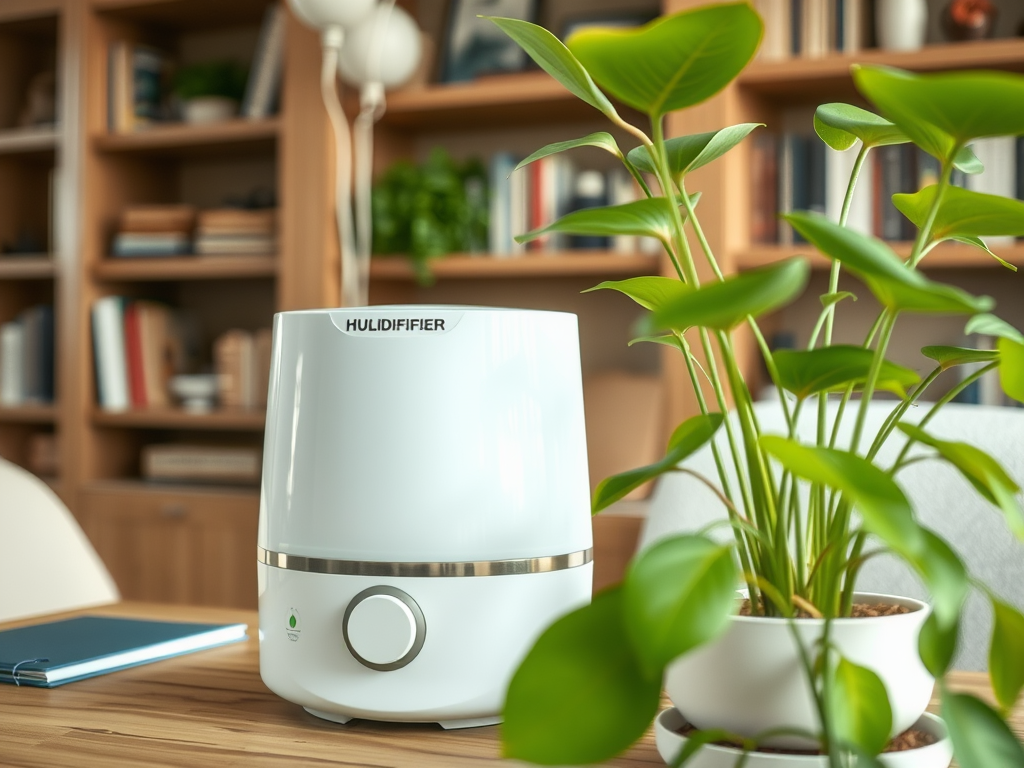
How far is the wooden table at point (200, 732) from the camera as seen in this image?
0.61m

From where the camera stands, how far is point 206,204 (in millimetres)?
3412

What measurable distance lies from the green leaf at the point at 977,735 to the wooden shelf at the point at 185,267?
2617mm

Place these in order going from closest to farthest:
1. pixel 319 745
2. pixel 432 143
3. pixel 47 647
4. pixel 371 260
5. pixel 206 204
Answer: pixel 319 745
pixel 47 647
pixel 371 260
pixel 432 143
pixel 206 204

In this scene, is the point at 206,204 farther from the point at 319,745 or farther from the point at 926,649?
the point at 926,649

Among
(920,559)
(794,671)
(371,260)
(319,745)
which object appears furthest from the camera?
(371,260)

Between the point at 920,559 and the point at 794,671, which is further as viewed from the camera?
the point at 794,671

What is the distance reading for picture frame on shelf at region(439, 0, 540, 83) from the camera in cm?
276

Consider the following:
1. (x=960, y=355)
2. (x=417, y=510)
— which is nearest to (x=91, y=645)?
(x=417, y=510)

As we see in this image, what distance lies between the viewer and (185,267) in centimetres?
302

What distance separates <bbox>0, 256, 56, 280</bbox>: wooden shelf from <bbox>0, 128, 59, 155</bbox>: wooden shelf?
32cm

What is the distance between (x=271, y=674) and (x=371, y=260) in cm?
218

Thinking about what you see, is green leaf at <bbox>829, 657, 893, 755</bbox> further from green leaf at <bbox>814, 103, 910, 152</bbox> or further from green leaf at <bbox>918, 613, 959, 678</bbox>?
green leaf at <bbox>814, 103, 910, 152</bbox>

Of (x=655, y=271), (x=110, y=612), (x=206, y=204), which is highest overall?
(x=206, y=204)

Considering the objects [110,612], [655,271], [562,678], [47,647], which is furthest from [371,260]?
[562,678]
